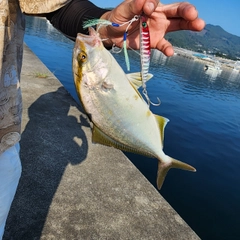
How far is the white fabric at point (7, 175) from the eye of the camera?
1.67 meters

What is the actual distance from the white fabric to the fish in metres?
0.58

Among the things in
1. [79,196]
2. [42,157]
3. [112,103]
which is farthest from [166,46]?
[42,157]

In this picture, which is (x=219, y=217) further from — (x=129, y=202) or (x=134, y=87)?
(x=134, y=87)

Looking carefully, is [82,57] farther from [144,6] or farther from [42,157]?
[42,157]

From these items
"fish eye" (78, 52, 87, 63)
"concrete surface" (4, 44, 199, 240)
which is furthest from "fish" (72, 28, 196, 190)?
"concrete surface" (4, 44, 199, 240)

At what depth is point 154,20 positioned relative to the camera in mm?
1959

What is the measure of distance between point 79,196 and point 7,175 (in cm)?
225

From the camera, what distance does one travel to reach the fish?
5.16ft

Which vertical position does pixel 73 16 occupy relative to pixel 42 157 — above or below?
above

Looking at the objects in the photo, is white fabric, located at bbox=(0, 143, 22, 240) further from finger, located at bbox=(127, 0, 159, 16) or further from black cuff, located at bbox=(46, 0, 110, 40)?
finger, located at bbox=(127, 0, 159, 16)

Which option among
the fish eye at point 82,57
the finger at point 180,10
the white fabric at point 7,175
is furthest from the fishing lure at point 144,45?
the white fabric at point 7,175

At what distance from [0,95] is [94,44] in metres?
0.70

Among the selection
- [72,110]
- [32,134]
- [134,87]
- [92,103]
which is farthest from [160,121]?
[72,110]

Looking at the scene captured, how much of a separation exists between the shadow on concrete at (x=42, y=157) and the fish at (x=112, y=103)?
76.3 inches
